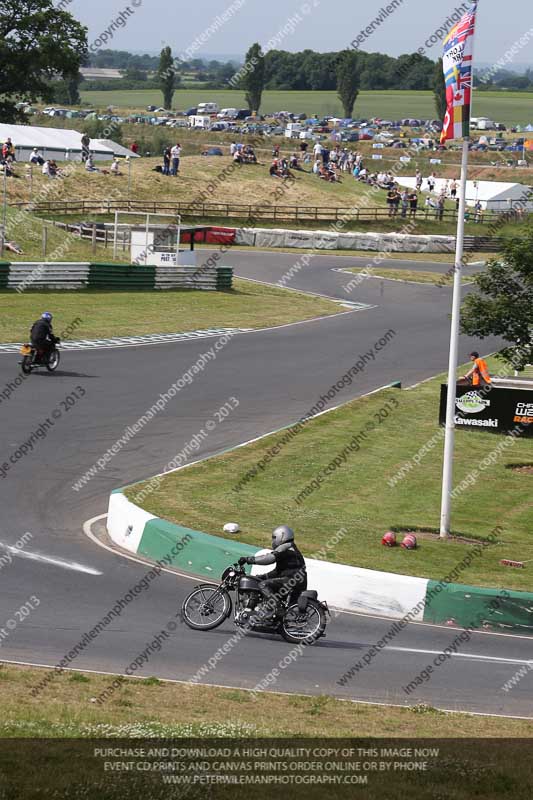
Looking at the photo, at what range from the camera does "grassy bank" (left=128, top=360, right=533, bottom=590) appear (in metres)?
16.9

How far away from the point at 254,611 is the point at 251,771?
5.34 m

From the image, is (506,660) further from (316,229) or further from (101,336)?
(316,229)

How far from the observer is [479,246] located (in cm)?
6638

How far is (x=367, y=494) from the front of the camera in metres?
21.2

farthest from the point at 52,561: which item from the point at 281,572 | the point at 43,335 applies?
the point at 43,335

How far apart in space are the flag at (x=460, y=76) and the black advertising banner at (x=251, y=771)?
10.1 metres

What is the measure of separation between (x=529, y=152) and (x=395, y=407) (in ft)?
285

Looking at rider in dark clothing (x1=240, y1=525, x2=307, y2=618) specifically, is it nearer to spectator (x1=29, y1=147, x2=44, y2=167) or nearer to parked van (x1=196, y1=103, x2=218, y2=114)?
spectator (x1=29, y1=147, x2=44, y2=167)

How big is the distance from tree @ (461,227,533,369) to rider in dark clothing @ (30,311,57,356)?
1014 centimetres

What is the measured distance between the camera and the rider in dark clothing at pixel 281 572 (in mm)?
13312

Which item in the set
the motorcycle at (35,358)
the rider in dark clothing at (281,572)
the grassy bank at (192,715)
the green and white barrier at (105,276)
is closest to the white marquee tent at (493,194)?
the green and white barrier at (105,276)

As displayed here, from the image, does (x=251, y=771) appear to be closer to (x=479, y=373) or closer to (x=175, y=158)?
(x=479, y=373)

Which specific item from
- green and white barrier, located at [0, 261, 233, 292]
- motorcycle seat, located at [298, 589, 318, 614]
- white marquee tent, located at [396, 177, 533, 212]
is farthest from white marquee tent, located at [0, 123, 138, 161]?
motorcycle seat, located at [298, 589, 318, 614]

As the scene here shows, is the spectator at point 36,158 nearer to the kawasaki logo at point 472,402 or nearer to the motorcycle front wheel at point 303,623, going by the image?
the kawasaki logo at point 472,402
